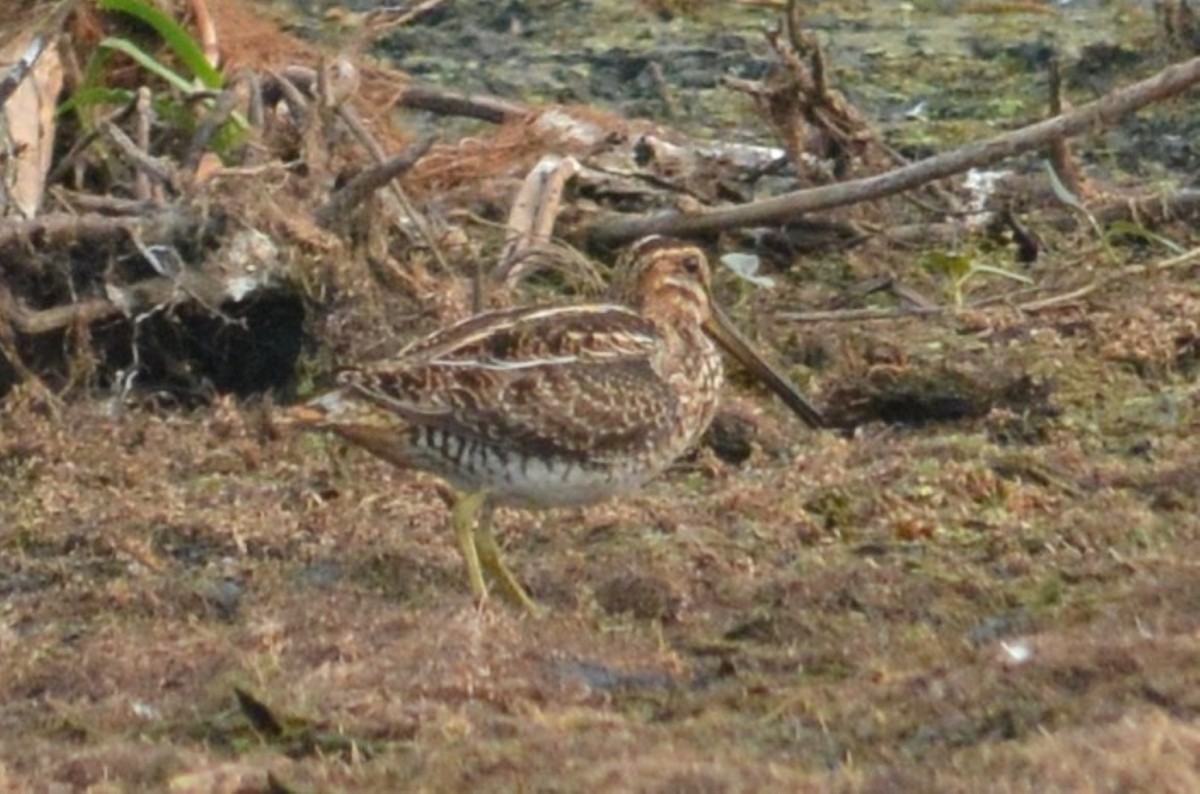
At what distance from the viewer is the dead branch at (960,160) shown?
9062 mm

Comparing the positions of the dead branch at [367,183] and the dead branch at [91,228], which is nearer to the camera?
the dead branch at [367,183]

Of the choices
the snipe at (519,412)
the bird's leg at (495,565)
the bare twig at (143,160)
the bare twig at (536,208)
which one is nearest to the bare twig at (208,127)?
the bare twig at (143,160)

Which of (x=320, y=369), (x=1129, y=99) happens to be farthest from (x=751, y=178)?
(x=320, y=369)

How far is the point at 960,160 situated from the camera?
29.7 ft

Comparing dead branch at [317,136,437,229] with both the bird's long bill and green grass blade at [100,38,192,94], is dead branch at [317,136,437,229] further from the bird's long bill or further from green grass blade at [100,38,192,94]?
the bird's long bill

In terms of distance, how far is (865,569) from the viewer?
254 inches

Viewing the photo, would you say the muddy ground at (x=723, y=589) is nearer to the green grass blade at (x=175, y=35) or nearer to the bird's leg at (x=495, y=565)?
the bird's leg at (x=495, y=565)

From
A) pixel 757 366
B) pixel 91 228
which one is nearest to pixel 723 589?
pixel 757 366

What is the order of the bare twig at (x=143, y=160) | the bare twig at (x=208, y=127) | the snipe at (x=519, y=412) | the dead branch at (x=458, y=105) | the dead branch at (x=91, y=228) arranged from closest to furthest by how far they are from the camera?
the snipe at (x=519, y=412) < the dead branch at (x=91, y=228) < the bare twig at (x=143, y=160) < the bare twig at (x=208, y=127) < the dead branch at (x=458, y=105)

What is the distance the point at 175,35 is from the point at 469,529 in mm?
2863

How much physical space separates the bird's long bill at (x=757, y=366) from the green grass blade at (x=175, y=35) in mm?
1953

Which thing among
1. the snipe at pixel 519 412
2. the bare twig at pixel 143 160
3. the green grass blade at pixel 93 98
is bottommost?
the snipe at pixel 519 412

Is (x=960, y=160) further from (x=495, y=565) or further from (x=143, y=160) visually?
(x=495, y=565)

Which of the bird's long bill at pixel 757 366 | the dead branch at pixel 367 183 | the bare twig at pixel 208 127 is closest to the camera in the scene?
the bird's long bill at pixel 757 366
